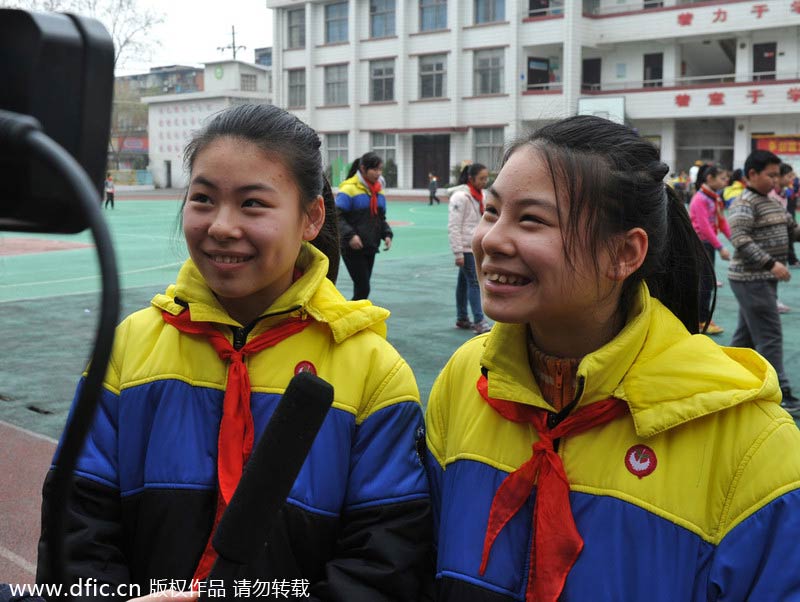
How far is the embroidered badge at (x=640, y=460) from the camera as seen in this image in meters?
1.56

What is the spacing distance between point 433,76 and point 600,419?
42463 mm

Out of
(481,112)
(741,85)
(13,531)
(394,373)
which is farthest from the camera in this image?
(481,112)

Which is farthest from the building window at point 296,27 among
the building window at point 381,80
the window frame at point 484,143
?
the window frame at point 484,143

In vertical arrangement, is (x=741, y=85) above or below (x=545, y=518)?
above

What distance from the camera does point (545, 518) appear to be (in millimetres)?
1596

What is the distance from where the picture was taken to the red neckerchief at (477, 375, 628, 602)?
1.56m

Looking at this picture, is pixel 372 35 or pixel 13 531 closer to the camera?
pixel 13 531

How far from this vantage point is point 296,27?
4781 cm

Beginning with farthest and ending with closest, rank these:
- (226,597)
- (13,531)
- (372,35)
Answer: (372,35), (13,531), (226,597)

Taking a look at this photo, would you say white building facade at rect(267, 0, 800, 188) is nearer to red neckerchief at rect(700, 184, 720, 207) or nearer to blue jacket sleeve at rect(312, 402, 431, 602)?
red neckerchief at rect(700, 184, 720, 207)

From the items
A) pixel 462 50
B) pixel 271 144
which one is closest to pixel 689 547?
pixel 271 144

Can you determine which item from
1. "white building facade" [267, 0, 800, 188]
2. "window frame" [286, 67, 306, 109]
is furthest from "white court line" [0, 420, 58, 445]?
"window frame" [286, 67, 306, 109]

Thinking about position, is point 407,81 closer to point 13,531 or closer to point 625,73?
point 625,73

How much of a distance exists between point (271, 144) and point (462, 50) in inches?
1615
